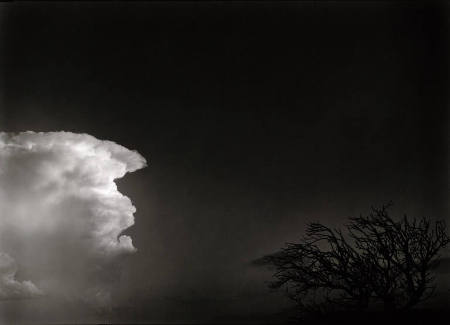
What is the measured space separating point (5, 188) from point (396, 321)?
996 cm

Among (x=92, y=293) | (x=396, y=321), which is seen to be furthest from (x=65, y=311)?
(x=396, y=321)

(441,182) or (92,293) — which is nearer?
(441,182)

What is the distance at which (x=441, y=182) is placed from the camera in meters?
10.7

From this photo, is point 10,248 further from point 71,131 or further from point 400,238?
point 400,238

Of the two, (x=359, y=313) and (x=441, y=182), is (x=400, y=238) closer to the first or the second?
(x=359, y=313)

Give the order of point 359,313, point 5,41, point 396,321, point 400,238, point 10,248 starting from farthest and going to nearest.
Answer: point 5,41, point 10,248, point 400,238, point 359,313, point 396,321

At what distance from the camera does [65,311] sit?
11484 mm

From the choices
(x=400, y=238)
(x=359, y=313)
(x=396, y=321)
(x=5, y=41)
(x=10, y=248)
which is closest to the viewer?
(x=396, y=321)

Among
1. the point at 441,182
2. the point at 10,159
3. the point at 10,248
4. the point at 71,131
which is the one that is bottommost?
the point at 10,248

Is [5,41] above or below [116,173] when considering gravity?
above

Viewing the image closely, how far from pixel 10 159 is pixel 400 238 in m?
10.1

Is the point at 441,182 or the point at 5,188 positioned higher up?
the point at 5,188

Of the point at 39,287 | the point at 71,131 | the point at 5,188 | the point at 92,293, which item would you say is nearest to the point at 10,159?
the point at 5,188

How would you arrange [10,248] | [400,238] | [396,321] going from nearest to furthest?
[396,321] < [400,238] < [10,248]
